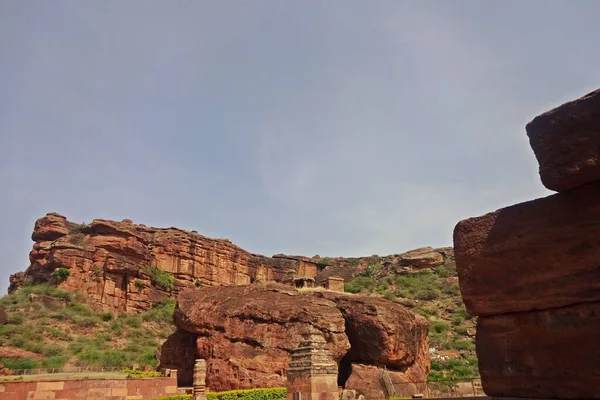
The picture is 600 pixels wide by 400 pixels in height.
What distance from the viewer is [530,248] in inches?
123

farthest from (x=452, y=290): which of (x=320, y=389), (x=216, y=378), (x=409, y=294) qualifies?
(x=320, y=389)

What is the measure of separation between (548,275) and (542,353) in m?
0.50

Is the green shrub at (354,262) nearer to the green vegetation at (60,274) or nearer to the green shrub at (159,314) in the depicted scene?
the green shrub at (159,314)

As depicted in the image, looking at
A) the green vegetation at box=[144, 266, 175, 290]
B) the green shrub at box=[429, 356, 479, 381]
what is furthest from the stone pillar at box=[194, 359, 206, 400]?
the green vegetation at box=[144, 266, 175, 290]

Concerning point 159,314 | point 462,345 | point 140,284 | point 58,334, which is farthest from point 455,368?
point 140,284

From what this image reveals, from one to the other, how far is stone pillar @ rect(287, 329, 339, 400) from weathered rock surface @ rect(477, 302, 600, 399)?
10362 millimetres

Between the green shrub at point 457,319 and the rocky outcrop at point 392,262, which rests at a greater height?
the rocky outcrop at point 392,262

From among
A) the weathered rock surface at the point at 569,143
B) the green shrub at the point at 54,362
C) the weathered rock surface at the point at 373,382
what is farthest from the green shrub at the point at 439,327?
the weathered rock surface at the point at 569,143

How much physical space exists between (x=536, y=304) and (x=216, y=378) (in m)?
21.7

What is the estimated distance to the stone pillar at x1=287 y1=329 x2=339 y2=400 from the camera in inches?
514

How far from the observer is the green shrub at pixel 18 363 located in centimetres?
2992

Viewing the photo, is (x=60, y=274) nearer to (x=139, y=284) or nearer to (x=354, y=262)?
(x=139, y=284)

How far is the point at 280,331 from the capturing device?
2392 centimetres

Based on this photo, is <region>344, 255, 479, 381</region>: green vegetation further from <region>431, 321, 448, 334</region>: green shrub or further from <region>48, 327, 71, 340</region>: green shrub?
<region>48, 327, 71, 340</region>: green shrub
